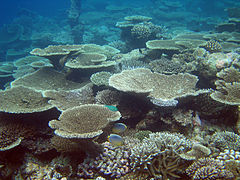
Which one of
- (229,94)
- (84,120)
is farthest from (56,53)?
(229,94)

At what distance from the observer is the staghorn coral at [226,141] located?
3191mm

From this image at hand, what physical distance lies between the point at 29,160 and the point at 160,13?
26.6 m

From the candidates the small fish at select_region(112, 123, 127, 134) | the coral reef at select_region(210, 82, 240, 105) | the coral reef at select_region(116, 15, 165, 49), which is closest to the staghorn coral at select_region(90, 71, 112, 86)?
the small fish at select_region(112, 123, 127, 134)

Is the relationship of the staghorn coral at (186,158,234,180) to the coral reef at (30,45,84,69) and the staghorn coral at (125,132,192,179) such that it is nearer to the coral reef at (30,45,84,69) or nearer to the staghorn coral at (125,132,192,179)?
the staghorn coral at (125,132,192,179)

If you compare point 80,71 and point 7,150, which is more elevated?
point 80,71

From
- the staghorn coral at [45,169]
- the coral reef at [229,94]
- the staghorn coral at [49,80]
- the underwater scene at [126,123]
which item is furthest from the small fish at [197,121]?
the staghorn coral at [49,80]

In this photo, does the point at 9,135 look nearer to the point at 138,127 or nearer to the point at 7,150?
the point at 7,150

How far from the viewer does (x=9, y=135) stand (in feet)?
11.4

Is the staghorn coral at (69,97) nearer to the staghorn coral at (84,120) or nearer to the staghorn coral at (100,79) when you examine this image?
the staghorn coral at (100,79)

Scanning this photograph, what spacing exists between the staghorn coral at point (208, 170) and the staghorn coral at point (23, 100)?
335 cm

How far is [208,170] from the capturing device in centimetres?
262

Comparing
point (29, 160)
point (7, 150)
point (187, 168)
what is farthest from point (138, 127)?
point (7, 150)

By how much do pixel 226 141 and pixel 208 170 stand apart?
103 centimetres

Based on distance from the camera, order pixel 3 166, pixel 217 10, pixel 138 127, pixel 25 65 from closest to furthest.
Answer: pixel 3 166 < pixel 138 127 < pixel 25 65 < pixel 217 10
